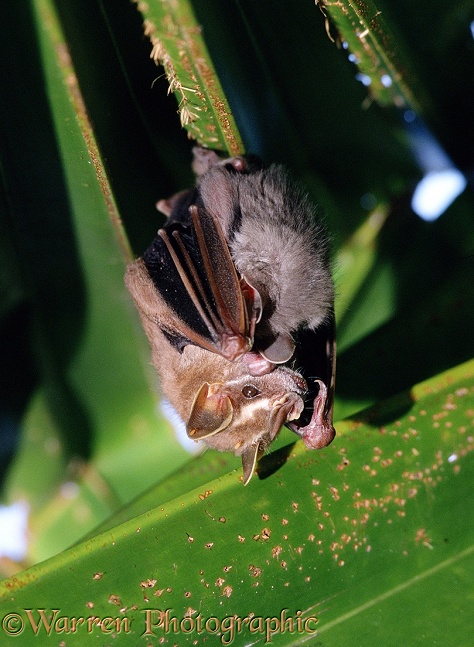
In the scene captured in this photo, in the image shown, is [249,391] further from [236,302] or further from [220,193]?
[220,193]

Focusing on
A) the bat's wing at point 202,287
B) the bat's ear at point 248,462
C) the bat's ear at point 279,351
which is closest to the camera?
the bat's ear at point 248,462

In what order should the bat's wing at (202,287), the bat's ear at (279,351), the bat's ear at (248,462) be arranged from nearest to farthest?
the bat's ear at (248,462)
the bat's wing at (202,287)
the bat's ear at (279,351)

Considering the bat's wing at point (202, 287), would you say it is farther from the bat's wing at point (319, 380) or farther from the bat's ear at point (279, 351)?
the bat's wing at point (319, 380)

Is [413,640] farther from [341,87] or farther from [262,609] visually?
[341,87]

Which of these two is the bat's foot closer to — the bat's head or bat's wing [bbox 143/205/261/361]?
the bat's head

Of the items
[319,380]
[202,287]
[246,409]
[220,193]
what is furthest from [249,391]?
[220,193]

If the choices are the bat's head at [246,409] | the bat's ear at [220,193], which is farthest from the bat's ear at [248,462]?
the bat's ear at [220,193]

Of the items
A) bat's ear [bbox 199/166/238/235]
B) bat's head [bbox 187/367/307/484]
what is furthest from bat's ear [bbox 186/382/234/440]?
bat's ear [bbox 199/166/238/235]

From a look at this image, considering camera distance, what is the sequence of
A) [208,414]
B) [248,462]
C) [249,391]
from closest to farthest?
1. [248,462]
2. [208,414]
3. [249,391]

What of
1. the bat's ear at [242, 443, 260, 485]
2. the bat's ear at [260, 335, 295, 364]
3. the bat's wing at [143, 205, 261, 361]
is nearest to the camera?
the bat's ear at [242, 443, 260, 485]
